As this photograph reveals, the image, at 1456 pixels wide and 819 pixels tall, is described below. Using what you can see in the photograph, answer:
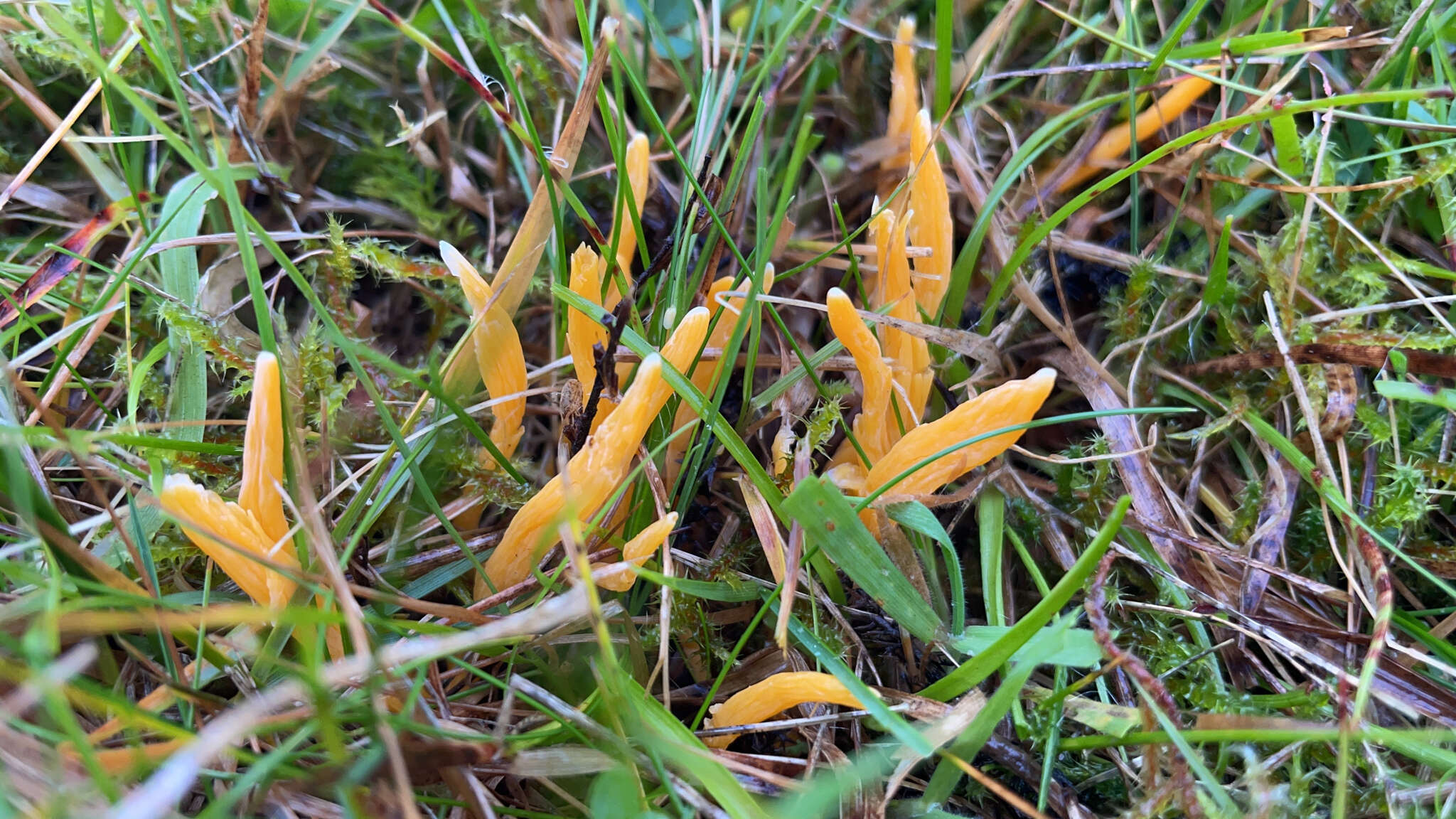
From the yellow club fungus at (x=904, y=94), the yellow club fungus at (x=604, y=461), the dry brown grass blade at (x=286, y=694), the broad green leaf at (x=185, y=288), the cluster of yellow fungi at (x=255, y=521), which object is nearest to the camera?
the dry brown grass blade at (x=286, y=694)

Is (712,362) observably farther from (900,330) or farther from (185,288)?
(185,288)

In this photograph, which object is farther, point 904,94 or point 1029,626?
point 904,94

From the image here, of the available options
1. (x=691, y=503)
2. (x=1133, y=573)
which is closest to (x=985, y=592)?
(x=1133, y=573)

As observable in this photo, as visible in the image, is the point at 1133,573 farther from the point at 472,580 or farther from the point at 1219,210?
the point at 472,580

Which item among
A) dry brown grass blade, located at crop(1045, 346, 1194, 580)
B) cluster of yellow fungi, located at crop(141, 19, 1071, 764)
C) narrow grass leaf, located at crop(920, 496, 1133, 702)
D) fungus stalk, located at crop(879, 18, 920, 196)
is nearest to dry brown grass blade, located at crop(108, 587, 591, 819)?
cluster of yellow fungi, located at crop(141, 19, 1071, 764)

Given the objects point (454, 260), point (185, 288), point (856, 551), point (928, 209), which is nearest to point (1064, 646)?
point (856, 551)

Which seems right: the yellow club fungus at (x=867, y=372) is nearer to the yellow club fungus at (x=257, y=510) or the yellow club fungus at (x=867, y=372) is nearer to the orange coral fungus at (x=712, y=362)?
the orange coral fungus at (x=712, y=362)

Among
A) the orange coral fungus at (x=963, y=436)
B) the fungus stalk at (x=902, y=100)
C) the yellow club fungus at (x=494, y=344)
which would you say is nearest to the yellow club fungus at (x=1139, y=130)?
the fungus stalk at (x=902, y=100)
